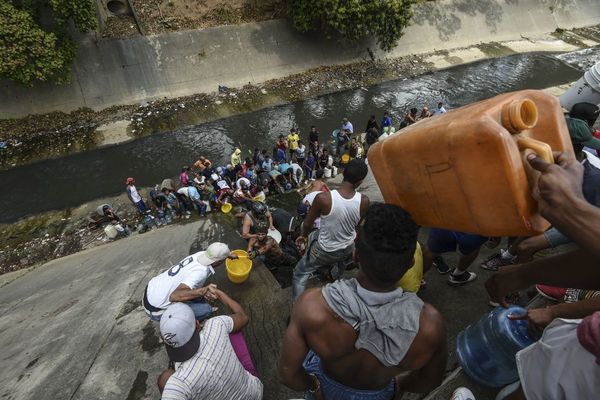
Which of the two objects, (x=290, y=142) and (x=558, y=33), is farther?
(x=558, y=33)

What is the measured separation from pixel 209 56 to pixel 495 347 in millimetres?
15675

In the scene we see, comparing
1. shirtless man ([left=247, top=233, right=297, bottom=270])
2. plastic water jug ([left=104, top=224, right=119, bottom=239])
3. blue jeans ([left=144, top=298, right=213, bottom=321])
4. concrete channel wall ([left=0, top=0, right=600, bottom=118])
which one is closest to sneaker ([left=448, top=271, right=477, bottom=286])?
blue jeans ([left=144, top=298, right=213, bottom=321])

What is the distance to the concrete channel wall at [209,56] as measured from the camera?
1291cm

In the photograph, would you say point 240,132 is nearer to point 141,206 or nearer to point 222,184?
point 222,184

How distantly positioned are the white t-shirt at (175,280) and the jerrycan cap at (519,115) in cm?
320

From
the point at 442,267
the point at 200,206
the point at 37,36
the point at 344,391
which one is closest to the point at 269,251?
the point at 442,267

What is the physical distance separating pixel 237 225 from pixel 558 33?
2672cm

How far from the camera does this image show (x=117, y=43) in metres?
13.6

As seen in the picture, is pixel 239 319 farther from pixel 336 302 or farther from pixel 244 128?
pixel 244 128

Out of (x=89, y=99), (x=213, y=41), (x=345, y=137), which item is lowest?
(x=345, y=137)

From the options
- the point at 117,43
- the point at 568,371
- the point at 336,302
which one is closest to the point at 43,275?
the point at 336,302

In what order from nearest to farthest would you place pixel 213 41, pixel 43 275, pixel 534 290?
1. pixel 534 290
2. pixel 43 275
3. pixel 213 41

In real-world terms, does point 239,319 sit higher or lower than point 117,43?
lower

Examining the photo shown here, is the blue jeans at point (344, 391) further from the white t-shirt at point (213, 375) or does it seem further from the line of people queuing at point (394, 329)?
the white t-shirt at point (213, 375)
